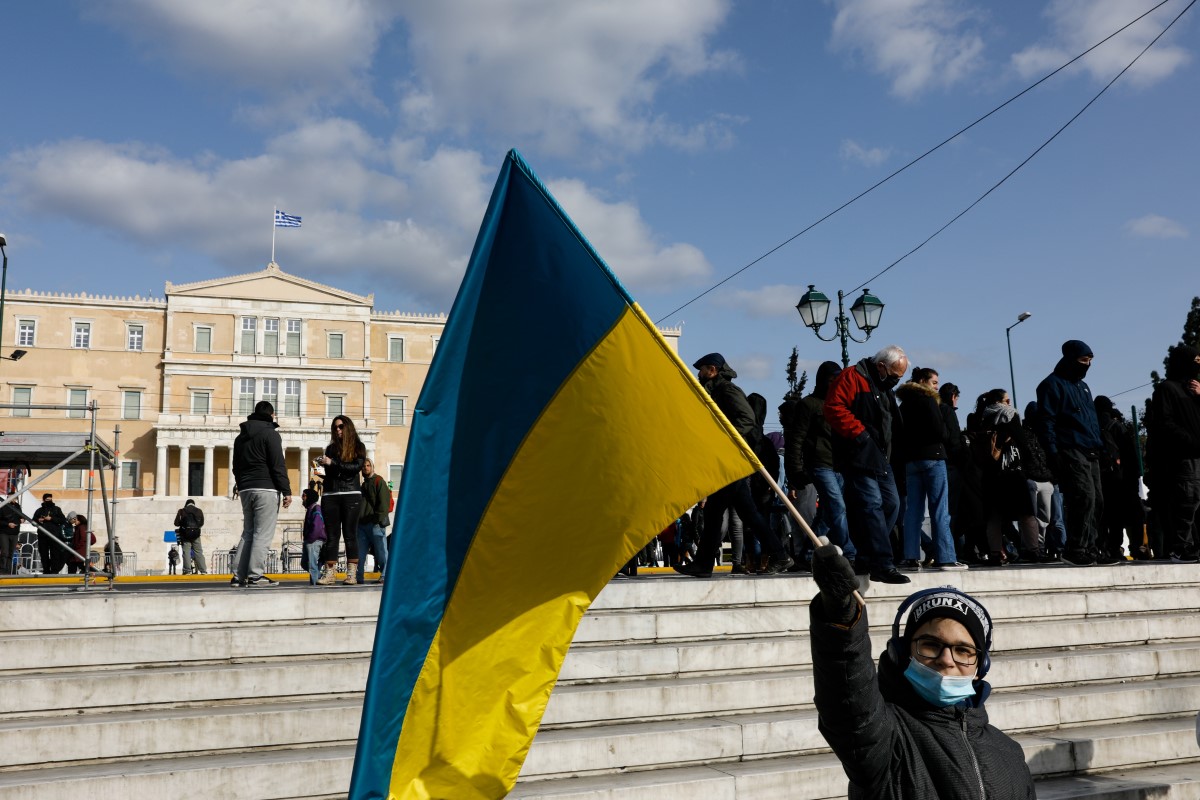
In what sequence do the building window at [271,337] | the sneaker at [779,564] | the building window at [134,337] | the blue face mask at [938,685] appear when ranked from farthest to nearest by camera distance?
the building window at [271,337]
the building window at [134,337]
the sneaker at [779,564]
the blue face mask at [938,685]

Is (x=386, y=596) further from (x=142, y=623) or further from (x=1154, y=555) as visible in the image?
(x=1154, y=555)

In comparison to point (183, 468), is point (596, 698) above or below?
below

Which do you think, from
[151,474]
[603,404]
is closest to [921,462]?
[603,404]

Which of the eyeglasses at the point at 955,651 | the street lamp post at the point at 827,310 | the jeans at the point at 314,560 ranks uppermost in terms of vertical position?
the street lamp post at the point at 827,310

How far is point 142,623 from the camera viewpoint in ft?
17.7

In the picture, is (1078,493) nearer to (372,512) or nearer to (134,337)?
(372,512)

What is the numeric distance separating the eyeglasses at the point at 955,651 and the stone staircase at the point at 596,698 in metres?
2.41

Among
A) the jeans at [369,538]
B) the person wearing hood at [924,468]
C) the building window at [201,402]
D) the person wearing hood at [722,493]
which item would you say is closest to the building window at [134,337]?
the building window at [201,402]

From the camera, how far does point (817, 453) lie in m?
7.76

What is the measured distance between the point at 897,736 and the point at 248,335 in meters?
65.3

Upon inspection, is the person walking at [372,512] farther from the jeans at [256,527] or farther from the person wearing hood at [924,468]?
the person wearing hood at [924,468]

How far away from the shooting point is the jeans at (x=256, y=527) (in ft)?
27.7

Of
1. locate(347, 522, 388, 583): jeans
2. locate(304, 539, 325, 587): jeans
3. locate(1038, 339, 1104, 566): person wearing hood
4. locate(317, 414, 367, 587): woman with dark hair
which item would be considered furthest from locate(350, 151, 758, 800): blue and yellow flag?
locate(304, 539, 325, 587): jeans

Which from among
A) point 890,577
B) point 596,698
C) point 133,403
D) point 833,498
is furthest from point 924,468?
point 133,403
